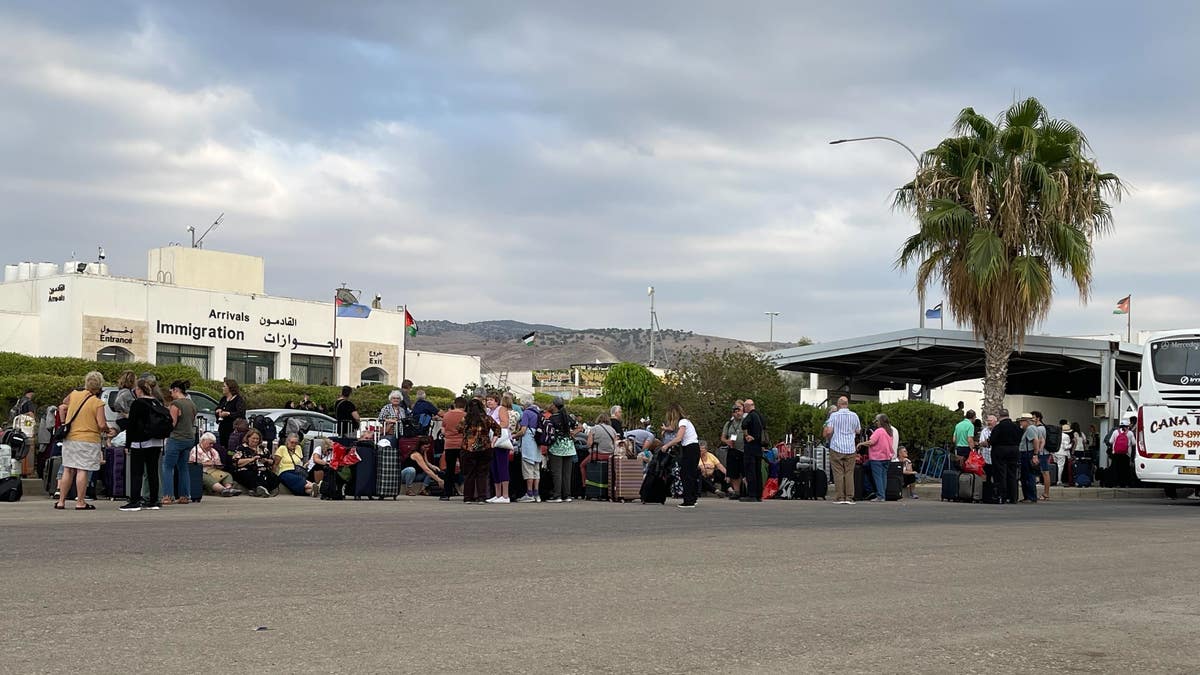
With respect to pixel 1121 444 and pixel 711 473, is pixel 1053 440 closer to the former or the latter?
pixel 1121 444

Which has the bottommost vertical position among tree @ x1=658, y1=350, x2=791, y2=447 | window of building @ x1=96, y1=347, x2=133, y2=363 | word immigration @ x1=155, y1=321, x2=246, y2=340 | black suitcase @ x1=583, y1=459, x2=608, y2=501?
black suitcase @ x1=583, y1=459, x2=608, y2=501

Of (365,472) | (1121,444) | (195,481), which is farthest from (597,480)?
(1121,444)

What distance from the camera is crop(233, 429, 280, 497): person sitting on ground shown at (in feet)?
68.1

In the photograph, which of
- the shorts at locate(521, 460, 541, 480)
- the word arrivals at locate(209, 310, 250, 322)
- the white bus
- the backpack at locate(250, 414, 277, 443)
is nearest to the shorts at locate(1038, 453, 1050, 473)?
the white bus

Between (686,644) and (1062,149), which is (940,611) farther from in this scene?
(1062,149)

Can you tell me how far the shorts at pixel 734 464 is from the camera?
23.5 meters

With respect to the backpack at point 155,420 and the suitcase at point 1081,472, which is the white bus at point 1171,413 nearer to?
the suitcase at point 1081,472

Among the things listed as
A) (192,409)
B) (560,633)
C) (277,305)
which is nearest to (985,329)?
(192,409)

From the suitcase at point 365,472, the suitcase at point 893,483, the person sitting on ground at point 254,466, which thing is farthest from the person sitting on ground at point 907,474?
the person sitting on ground at point 254,466

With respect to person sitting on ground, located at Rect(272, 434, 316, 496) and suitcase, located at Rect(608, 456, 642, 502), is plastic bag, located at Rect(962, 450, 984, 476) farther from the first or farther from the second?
person sitting on ground, located at Rect(272, 434, 316, 496)

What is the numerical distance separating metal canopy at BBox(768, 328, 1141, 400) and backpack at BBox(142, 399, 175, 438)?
2205cm

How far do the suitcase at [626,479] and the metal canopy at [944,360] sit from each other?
14.5 m

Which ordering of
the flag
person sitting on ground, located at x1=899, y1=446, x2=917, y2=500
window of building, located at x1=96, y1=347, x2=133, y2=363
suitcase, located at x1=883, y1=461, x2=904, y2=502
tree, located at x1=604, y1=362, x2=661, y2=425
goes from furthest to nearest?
the flag < tree, located at x1=604, y1=362, x2=661, y2=425 < window of building, located at x1=96, y1=347, x2=133, y2=363 < person sitting on ground, located at x1=899, y1=446, x2=917, y2=500 < suitcase, located at x1=883, y1=461, x2=904, y2=502

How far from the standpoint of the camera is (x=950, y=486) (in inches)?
1005
